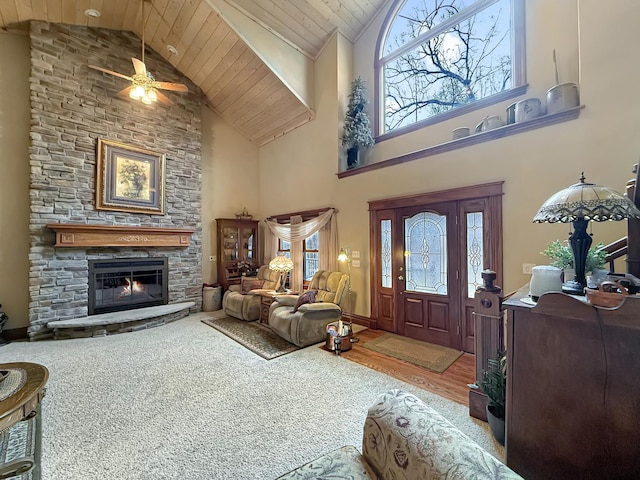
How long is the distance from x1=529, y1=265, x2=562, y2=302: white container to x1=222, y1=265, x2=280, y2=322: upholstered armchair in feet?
14.3

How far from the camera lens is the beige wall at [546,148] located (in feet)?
9.09

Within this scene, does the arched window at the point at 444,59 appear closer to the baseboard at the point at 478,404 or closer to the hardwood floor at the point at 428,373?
the hardwood floor at the point at 428,373

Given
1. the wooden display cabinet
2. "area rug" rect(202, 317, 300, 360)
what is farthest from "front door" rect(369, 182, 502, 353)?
the wooden display cabinet

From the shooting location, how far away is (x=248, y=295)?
5355 mm

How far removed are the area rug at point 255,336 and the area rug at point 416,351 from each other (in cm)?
123

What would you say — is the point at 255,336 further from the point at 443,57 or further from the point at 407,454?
the point at 443,57

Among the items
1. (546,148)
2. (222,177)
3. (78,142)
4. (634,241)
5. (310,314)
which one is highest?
(78,142)

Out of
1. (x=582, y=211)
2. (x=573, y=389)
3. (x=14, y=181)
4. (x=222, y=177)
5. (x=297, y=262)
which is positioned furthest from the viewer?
(x=222, y=177)

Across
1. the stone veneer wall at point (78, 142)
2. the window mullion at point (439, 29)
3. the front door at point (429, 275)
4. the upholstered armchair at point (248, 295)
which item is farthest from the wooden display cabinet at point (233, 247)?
the window mullion at point (439, 29)

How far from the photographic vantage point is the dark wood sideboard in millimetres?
1158

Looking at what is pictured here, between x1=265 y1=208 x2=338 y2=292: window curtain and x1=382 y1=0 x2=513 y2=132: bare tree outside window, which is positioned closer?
x1=382 y1=0 x2=513 y2=132: bare tree outside window

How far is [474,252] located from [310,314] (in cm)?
246

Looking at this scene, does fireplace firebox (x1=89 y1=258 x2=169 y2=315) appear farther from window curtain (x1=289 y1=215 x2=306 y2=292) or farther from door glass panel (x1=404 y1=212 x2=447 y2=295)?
door glass panel (x1=404 y1=212 x2=447 y2=295)

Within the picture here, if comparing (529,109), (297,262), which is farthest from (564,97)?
(297,262)
